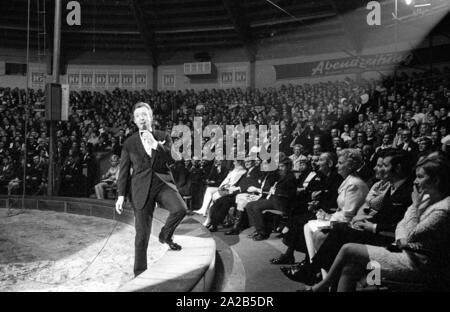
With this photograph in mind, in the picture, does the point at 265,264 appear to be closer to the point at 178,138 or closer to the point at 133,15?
the point at 178,138

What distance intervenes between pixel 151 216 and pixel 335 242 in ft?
5.36

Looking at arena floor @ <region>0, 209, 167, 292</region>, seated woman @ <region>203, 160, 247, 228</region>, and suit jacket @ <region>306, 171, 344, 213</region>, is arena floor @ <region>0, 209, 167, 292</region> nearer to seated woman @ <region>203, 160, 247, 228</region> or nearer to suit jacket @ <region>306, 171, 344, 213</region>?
seated woman @ <region>203, 160, 247, 228</region>

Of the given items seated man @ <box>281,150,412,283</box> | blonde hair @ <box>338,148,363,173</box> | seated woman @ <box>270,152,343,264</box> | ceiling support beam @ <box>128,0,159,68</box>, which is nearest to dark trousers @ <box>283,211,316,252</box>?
seated woman @ <box>270,152,343,264</box>

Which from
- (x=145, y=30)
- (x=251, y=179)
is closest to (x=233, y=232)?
(x=251, y=179)

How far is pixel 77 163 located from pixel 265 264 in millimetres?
7257

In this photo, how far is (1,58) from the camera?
18141mm

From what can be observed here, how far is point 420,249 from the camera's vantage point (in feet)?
7.43

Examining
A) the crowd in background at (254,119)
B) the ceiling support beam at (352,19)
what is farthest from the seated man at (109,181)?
the ceiling support beam at (352,19)

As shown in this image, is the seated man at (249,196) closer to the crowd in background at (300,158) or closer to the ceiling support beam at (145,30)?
the crowd in background at (300,158)

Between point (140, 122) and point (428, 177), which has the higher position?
point (140, 122)

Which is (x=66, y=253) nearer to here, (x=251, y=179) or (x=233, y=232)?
(x=233, y=232)

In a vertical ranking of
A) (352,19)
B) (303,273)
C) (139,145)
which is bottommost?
(303,273)

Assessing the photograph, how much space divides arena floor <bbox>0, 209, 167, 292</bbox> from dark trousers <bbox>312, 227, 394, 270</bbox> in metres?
1.87
